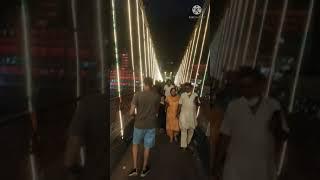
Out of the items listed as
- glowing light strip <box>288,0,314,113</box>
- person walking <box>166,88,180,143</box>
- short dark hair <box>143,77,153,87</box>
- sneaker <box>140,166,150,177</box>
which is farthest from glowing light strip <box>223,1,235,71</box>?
person walking <box>166,88,180,143</box>

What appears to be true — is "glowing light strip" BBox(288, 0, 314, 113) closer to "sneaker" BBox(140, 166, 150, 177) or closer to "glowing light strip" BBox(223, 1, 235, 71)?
"glowing light strip" BBox(223, 1, 235, 71)

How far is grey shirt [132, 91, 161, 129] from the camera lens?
9828mm

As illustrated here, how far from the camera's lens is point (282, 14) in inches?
204

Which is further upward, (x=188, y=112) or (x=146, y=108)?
(x=146, y=108)

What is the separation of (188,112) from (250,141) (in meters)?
9.08

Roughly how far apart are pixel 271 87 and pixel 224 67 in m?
3.35

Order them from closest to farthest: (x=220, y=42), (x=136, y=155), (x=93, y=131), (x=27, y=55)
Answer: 1. (x=27, y=55)
2. (x=93, y=131)
3. (x=220, y=42)
4. (x=136, y=155)

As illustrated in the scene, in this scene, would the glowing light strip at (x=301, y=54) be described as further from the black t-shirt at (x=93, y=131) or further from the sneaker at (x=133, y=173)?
the sneaker at (x=133, y=173)

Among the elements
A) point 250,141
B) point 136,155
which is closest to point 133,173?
point 136,155

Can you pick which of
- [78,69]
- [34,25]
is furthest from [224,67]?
[34,25]

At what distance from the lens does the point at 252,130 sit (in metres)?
4.64

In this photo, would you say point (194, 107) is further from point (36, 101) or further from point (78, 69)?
point (36, 101)

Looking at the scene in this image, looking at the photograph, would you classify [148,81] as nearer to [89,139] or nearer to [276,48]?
[89,139]

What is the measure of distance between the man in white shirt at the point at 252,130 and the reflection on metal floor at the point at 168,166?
17.6 ft
